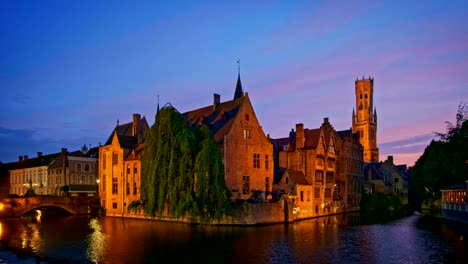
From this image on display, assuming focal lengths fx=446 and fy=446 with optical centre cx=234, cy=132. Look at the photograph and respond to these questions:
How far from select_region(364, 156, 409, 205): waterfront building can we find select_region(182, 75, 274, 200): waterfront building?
4421cm

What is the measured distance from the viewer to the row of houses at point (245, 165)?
191ft

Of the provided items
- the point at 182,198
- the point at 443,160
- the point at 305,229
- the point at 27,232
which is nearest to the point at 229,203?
the point at 182,198

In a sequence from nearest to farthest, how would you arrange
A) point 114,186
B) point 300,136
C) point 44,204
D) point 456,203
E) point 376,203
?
1. point 456,203
2. point 300,136
3. point 44,204
4. point 114,186
5. point 376,203

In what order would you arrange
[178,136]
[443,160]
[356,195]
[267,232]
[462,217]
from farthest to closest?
[356,195]
[443,160]
[462,217]
[178,136]
[267,232]

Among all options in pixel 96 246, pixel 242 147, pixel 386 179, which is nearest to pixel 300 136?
pixel 242 147

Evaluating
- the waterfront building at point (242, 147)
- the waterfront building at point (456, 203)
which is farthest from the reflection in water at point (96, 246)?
the waterfront building at point (456, 203)

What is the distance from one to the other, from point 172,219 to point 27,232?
1635cm

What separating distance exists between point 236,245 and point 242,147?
25.8m

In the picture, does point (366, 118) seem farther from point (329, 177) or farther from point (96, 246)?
point (96, 246)

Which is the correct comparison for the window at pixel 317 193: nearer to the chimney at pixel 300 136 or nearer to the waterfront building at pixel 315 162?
the waterfront building at pixel 315 162

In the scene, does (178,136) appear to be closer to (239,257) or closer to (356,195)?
(239,257)

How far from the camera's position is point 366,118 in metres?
185

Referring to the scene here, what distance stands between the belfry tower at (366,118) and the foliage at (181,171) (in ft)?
416

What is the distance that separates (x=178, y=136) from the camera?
4916 cm
